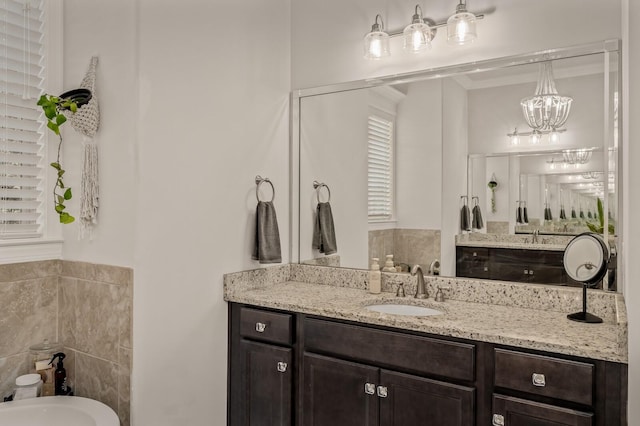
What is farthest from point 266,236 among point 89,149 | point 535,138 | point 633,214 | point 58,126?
point 633,214

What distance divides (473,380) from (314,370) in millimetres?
720

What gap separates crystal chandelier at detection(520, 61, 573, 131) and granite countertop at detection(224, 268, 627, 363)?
77cm

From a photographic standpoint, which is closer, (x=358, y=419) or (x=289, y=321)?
(x=358, y=419)

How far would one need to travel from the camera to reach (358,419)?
1984 millimetres

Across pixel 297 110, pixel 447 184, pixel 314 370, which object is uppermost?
pixel 297 110

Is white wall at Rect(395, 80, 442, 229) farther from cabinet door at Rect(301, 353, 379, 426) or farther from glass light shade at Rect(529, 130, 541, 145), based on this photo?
cabinet door at Rect(301, 353, 379, 426)

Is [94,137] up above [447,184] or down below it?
above

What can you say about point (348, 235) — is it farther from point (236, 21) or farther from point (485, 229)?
point (236, 21)

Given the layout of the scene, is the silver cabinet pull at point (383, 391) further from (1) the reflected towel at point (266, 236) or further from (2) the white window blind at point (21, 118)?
(2) the white window blind at point (21, 118)

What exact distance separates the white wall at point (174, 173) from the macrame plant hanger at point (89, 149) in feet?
0.12

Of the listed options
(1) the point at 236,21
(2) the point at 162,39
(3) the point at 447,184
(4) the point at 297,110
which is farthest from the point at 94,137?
(3) the point at 447,184

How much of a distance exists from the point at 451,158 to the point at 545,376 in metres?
1.14

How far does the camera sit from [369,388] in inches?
76.7

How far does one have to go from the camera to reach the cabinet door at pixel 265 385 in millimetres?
2191
